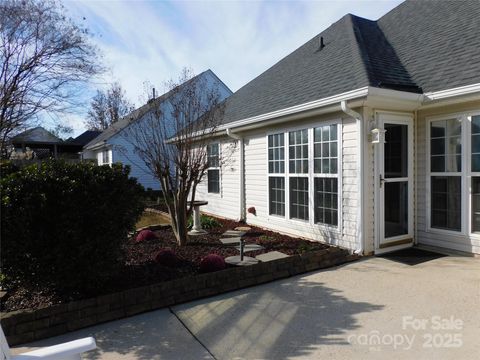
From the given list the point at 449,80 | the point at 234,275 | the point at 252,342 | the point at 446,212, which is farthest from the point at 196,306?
the point at 449,80

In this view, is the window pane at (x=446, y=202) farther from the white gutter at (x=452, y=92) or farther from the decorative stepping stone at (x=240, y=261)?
the decorative stepping stone at (x=240, y=261)

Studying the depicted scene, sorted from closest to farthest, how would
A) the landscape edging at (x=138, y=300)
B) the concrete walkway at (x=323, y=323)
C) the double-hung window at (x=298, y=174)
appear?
the concrete walkway at (x=323, y=323) < the landscape edging at (x=138, y=300) < the double-hung window at (x=298, y=174)

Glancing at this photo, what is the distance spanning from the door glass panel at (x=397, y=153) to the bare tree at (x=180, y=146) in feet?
11.0

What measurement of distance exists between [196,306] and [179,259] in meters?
1.38

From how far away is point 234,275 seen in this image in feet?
15.0

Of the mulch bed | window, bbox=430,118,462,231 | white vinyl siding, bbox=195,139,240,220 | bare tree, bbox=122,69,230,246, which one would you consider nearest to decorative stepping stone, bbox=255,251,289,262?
the mulch bed

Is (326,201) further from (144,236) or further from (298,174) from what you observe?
(144,236)

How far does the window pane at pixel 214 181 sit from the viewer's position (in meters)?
10.7

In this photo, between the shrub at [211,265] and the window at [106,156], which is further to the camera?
the window at [106,156]

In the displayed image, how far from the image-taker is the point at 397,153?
6.23 metres

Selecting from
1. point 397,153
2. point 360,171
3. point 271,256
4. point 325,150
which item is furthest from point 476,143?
point 271,256

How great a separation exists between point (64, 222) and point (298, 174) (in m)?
4.56

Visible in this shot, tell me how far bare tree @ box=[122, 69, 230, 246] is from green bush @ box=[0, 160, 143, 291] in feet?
8.08

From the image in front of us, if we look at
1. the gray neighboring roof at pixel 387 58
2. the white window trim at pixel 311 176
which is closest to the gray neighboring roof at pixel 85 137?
the gray neighboring roof at pixel 387 58
